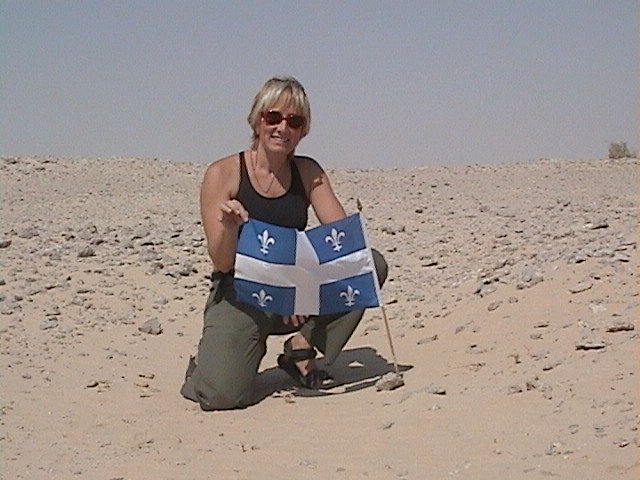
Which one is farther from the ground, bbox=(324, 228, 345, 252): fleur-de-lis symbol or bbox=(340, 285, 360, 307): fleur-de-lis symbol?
bbox=(324, 228, 345, 252): fleur-de-lis symbol

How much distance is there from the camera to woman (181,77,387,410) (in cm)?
480

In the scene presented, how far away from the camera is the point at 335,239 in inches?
200

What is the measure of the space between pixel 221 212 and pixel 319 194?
24.5 inches

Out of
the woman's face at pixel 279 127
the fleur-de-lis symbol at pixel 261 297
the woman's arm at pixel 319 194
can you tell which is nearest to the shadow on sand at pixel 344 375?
the fleur-de-lis symbol at pixel 261 297

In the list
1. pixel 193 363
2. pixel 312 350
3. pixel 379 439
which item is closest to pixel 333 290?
pixel 312 350

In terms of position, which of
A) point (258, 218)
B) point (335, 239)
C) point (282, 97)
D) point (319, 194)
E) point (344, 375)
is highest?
point (282, 97)

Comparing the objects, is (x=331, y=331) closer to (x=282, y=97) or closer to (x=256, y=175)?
(x=256, y=175)

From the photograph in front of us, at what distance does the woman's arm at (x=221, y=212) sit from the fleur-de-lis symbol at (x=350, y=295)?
60 cm

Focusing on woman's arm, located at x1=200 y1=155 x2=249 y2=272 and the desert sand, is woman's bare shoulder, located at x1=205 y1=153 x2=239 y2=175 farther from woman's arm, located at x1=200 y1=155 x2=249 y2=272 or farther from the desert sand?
the desert sand

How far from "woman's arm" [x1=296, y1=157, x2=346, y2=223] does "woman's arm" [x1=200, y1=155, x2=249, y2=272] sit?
389 mm

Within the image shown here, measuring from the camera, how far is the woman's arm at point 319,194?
517 centimetres

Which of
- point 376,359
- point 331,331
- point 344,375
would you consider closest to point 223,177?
point 331,331

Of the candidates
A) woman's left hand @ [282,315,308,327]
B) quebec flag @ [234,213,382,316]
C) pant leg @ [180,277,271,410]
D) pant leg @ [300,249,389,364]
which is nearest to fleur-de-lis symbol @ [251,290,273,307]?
quebec flag @ [234,213,382,316]

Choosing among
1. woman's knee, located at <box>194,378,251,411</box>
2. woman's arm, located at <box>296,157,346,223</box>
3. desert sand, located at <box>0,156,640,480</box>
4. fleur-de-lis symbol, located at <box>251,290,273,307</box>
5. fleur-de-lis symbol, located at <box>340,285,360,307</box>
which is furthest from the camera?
woman's arm, located at <box>296,157,346,223</box>
